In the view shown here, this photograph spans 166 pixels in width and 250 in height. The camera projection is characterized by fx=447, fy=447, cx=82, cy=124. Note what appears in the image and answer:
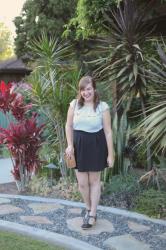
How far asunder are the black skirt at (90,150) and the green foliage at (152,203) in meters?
0.98

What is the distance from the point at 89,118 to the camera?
5.02 meters

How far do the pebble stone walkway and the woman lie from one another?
0.21 m

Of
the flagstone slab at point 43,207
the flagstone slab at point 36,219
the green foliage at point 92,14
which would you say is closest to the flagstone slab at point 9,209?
the flagstone slab at point 43,207

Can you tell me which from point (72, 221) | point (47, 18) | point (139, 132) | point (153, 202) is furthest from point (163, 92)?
point (47, 18)

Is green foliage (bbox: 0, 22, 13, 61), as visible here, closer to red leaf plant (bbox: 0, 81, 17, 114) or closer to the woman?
red leaf plant (bbox: 0, 81, 17, 114)

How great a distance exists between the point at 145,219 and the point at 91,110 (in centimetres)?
154

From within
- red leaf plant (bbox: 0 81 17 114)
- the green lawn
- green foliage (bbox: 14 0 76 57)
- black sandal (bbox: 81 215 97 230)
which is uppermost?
green foliage (bbox: 14 0 76 57)

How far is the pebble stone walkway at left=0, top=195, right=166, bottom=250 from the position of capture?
4704mm

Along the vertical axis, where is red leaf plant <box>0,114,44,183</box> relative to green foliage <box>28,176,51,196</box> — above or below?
above

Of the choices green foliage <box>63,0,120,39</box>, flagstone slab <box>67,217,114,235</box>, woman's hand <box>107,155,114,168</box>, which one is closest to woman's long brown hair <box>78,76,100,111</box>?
woman's hand <box>107,155,114,168</box>

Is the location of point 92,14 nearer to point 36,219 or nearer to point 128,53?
point 128,53

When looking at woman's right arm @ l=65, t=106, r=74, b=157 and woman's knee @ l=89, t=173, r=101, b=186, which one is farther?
woman's knee @ l=89, t=173, r=101, b=186

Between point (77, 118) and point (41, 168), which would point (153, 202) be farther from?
point (41, 168)

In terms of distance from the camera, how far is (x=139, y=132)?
18.6ft
